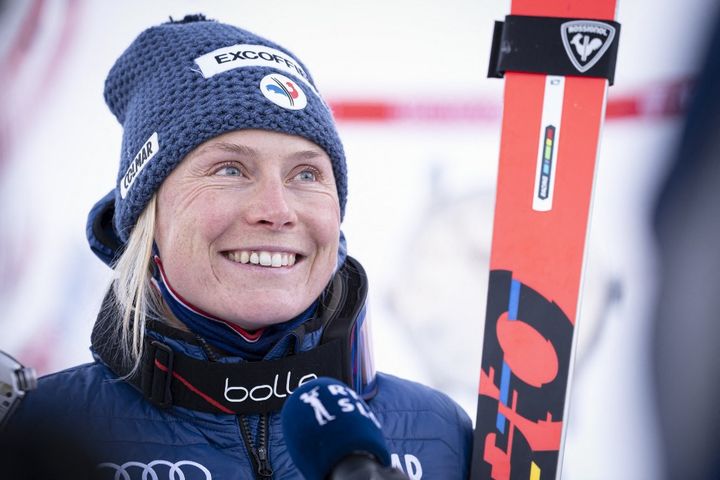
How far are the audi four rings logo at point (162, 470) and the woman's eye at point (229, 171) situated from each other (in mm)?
441

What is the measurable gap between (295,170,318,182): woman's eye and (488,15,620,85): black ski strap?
49 cm

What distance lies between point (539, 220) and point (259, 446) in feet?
2.32

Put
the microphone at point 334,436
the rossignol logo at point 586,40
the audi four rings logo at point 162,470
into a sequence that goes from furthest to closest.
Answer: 1. the rossignol logo at point 586,40
2. the audi four rings logo at point 162,470
3. the microphone at point 334,436

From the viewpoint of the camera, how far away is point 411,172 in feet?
7.72

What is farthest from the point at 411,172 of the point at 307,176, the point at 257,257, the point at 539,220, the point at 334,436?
the point at 334,436

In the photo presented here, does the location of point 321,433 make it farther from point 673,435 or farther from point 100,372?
point 673,435

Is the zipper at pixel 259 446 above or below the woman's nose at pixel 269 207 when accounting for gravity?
below

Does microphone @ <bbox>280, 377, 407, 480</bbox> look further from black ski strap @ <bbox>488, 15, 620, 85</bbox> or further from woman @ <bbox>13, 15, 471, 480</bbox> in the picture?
black ski strap @ <bbox>488, 15, 620, 85</bbox>

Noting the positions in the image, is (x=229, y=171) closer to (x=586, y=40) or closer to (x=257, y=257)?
(x=257, y=257)

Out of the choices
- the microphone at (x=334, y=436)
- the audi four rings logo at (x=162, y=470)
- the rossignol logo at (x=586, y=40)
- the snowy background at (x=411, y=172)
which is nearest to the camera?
the microphone at (x=334, y=436)

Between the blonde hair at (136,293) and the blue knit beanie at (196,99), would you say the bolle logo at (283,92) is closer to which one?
the blue knit beanie at (196,99)

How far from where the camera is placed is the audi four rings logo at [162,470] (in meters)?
1.11

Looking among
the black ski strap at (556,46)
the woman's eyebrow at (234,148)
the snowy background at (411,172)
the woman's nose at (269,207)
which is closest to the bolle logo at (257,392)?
the woman's nose at (269,207)

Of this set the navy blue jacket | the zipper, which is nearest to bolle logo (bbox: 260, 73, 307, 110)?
the navy blue jacket
